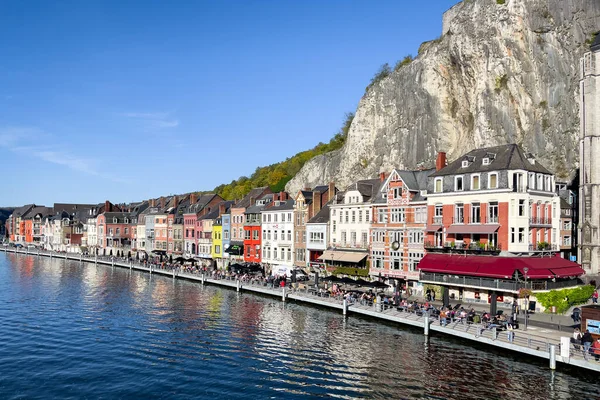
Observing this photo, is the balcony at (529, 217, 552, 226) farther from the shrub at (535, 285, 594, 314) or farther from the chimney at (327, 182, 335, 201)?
the chimney at (327, 182, 335, 201)

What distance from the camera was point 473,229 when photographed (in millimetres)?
51250

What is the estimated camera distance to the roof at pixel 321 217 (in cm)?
7272

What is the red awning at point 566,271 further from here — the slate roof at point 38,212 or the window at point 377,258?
the slate roof at point 38,212

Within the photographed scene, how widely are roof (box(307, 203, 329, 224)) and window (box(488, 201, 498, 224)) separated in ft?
85.2

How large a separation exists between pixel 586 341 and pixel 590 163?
41.3 meters

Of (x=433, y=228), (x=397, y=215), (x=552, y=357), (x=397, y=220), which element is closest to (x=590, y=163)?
(x=433, y=228)

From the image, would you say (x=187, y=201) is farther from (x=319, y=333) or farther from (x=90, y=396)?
(x=90, y=396)

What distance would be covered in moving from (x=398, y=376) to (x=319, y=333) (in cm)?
1249

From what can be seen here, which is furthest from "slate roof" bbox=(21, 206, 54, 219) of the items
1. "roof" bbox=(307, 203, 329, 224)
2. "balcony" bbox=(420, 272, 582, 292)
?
"balcony" bbox=(420, 272, 582, 292)

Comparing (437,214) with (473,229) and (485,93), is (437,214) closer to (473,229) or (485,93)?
(473,229)

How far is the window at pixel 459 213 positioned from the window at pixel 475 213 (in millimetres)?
966

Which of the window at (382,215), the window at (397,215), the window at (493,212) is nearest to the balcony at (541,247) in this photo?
the window at (493,212)

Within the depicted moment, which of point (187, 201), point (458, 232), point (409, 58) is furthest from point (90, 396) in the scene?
point (409, 58)

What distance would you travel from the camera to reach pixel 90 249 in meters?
144
